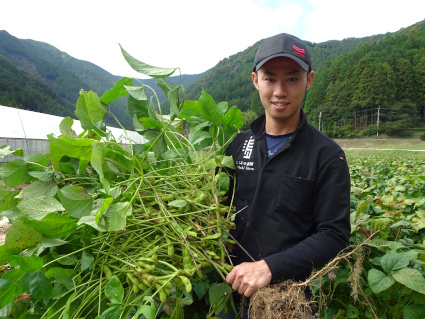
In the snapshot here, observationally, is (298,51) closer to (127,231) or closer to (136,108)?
(136,108)

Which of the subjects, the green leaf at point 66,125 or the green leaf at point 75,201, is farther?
the green leaf at point 66,125

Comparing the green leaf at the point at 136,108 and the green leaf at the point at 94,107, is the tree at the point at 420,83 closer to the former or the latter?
the green leaf at the point at 136,108

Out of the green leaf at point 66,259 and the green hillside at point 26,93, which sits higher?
the green hillside at point 26,93

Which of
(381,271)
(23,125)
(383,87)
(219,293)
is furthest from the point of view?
(383,87)

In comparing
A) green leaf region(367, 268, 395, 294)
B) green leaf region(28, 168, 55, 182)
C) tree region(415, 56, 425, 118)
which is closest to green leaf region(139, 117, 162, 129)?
green leaf region(28, 168, 55, 182)

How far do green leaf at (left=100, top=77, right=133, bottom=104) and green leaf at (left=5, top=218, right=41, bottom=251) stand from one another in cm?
59

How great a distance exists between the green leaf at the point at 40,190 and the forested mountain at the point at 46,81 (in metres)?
0.43

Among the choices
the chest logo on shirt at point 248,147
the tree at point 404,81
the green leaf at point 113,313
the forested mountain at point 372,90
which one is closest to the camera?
the green leaf at point 113,313

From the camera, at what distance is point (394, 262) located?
1.25 m

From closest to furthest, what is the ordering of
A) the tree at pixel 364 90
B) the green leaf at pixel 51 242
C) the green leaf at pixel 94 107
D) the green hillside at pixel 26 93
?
1. the green leaf at pixel 51 242
2. the green leaf at pixel 94 107
3. the tree at pixel 364 90
4. the green hillside at pixel 26 93

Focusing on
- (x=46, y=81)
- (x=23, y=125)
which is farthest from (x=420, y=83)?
(x=46, y=81)

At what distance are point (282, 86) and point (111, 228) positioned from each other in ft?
3.22

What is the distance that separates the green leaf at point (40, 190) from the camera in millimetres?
1050

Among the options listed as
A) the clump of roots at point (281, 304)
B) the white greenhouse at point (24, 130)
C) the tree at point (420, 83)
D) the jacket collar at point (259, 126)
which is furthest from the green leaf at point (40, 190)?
the tree at point (420, 83)
